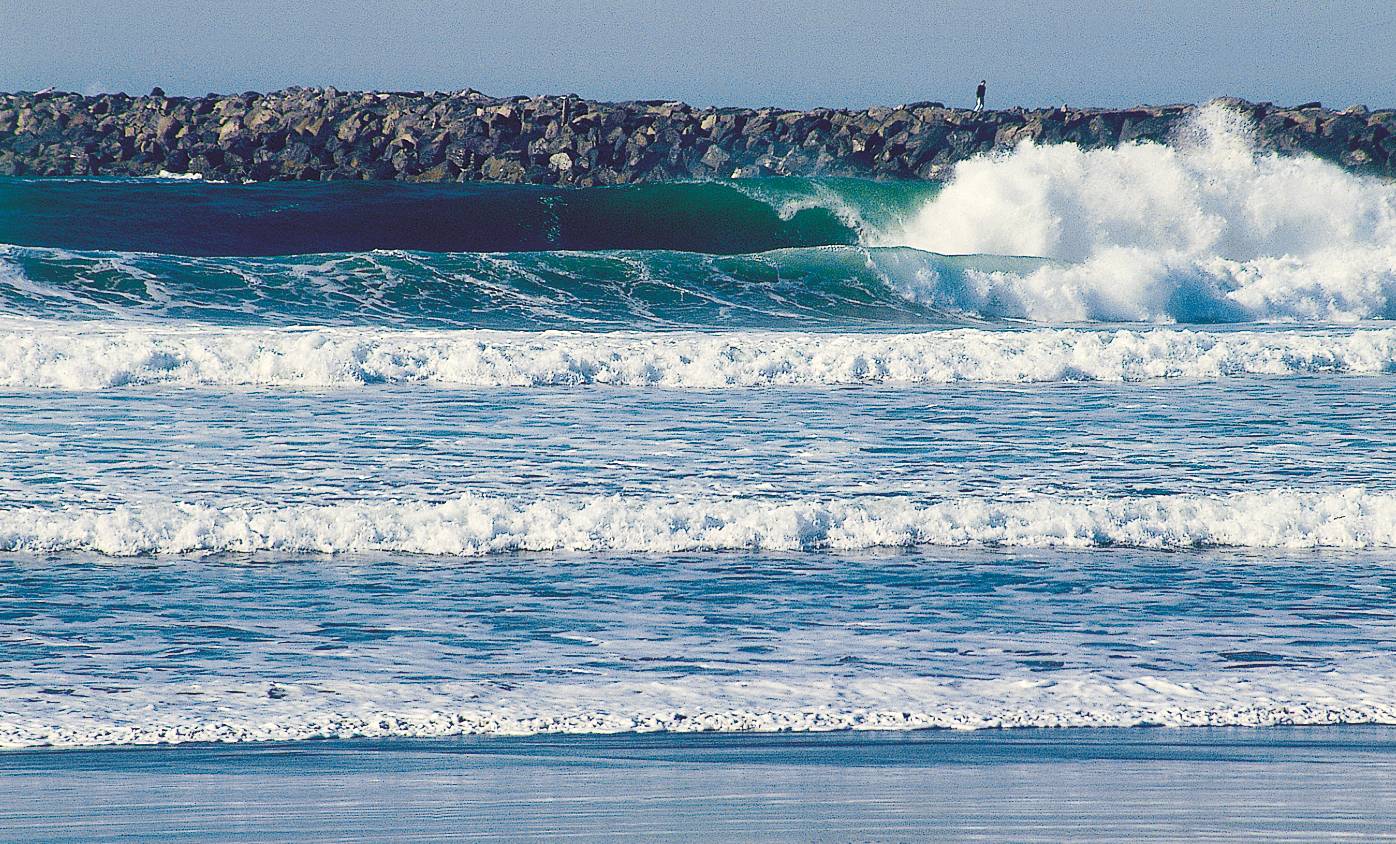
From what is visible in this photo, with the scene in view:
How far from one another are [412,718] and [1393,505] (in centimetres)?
433

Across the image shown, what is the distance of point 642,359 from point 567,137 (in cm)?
2302

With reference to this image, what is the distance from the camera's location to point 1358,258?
19609mm

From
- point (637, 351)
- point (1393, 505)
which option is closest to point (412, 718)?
point (1393, 505)

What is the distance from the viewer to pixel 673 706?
4113 millimetres

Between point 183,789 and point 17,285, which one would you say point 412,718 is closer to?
point 183,789

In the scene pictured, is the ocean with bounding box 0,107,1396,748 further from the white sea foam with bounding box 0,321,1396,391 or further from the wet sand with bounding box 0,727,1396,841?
the wet sand with bounding box 0,727,1396,841

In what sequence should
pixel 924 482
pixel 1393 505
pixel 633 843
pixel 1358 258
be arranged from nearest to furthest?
pixel 633 843 < pixel 1393 505 < pixel 924 482 < pixel 1358 258

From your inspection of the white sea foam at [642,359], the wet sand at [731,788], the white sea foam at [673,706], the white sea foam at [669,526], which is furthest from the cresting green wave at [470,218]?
the wet sand at [731,788]

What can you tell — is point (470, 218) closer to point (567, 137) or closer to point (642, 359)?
point (567, 137)

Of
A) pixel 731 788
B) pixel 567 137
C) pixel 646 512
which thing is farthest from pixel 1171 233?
pixel 731 788

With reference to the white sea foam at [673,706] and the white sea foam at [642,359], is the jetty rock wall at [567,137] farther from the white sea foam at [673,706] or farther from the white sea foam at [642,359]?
the white sea foam at [673,706]

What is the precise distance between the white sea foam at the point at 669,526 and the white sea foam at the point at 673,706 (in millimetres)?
1861

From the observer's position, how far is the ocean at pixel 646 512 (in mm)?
4254

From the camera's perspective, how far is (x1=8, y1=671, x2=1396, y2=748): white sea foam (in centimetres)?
392
